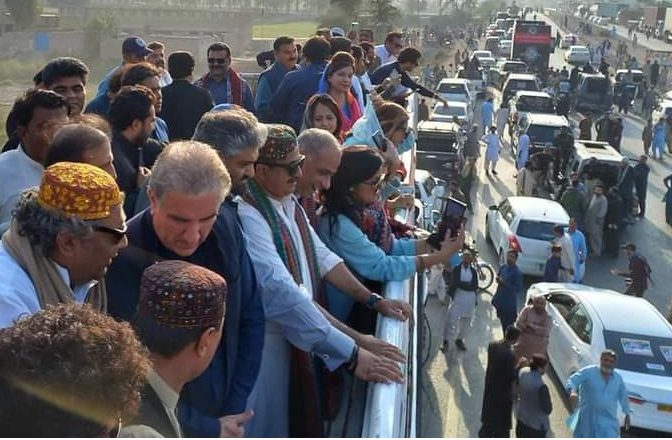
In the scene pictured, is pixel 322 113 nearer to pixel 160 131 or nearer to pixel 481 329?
pixel 160 131

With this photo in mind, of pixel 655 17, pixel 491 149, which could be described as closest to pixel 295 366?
pixel 491 149

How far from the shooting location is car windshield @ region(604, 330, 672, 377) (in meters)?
8.65

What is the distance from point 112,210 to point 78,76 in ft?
8.54

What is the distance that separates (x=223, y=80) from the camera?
6.95 meters

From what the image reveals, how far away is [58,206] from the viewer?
2.50 metres

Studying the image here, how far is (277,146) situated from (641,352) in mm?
6799

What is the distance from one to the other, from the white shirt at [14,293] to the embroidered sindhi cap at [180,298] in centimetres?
37

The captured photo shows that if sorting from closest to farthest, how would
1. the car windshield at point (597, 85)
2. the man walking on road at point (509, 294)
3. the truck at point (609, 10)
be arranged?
the man walking on road at point (509, 294) → the car windshield at point (597, 85) → the truck at point (609, 10)

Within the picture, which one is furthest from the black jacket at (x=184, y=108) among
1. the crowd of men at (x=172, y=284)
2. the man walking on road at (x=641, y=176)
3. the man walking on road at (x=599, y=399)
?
the man walking on road at (x=641, y=176)

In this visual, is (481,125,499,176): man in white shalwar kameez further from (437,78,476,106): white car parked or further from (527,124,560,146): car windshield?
(437,78,476,106): white car parked

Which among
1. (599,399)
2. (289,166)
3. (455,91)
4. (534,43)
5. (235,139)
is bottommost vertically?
(599,399)

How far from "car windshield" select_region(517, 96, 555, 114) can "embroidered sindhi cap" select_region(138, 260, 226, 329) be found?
2446cm

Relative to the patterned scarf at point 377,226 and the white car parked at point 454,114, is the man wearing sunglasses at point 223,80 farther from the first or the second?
the white car parked at point 454,114

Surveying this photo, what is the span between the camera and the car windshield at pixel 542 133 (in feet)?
66.6
